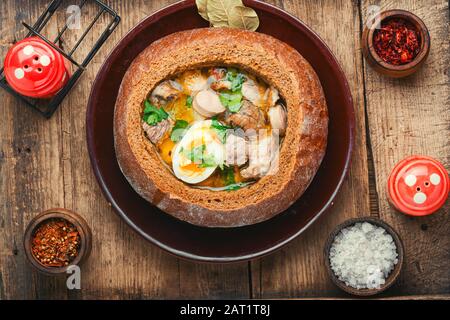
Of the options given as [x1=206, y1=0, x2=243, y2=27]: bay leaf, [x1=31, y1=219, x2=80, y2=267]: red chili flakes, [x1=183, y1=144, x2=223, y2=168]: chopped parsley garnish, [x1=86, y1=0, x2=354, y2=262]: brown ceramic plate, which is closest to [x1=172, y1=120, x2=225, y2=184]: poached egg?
[x1=183, y1=144, x2=223, y2=168]: chopped parsley garnish

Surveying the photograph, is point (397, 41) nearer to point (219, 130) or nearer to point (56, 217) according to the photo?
point (219, 130)

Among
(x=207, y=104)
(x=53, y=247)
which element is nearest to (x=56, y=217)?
(x=53, y=247)

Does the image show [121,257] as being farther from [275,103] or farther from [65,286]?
[275,103]

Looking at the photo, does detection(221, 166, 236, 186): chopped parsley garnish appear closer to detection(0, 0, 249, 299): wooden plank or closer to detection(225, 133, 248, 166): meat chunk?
detection(225, 133, 248, 166): meat chunk

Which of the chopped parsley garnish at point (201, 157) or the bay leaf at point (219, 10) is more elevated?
the bay leaf at point (219, 10)

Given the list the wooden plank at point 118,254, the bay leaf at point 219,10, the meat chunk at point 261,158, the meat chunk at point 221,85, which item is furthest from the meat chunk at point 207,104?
the wooden plank at point 118,254

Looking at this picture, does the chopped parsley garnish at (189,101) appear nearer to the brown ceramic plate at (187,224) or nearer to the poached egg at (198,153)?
the poached egg at (198,153)
